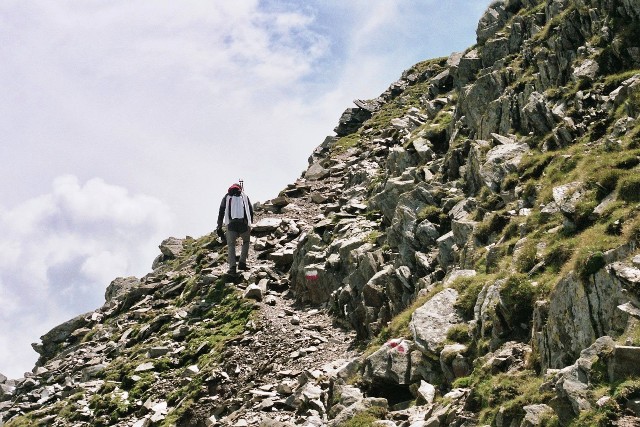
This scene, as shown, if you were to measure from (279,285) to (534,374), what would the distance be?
2186 cm

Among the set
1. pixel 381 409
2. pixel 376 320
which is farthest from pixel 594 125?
pixel 381 409

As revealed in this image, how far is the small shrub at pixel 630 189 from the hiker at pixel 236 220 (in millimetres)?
23517

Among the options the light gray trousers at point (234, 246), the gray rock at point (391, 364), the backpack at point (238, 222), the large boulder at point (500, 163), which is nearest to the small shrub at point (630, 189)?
the gray rock at point (391, 364)

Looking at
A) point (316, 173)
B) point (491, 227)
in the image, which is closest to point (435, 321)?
point (491, 227)

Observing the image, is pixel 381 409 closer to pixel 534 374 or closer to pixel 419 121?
pixel 534 374

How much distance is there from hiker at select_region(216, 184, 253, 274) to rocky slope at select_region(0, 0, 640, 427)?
132 centimetres

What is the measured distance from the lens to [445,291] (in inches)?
763

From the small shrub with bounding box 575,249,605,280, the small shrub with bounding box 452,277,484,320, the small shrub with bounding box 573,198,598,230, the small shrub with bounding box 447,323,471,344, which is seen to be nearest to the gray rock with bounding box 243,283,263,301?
the small shrub with bounding box 452,277,484,320

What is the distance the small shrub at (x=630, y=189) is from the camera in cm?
1541

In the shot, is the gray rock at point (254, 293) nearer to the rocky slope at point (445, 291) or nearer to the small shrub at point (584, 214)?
the rocky slope at point (445, 291)

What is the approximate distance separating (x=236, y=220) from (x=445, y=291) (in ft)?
61.6

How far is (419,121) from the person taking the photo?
46.5 m

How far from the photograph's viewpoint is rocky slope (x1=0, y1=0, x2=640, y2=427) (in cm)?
1321

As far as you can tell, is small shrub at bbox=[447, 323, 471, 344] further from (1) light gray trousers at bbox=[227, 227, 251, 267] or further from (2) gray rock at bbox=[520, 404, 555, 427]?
(1) light gray trousers at bbox=[227, 227, 251, 267]
